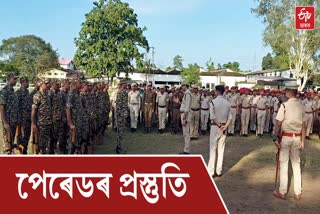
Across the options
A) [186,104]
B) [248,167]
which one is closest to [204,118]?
[186,104]

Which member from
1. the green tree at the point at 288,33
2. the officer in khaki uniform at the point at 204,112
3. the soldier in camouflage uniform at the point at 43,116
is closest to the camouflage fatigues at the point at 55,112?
the soldier in camouflage uniform at the point at 43,116

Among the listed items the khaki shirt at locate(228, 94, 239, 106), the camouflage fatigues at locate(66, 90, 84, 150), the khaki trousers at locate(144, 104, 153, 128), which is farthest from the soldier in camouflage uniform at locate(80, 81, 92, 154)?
the khaki shirt at locate(228, 94, 239, 106)

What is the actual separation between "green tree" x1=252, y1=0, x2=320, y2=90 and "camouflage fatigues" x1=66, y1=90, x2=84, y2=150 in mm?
23466

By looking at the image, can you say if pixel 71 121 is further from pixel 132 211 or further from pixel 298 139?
pixel 132 211


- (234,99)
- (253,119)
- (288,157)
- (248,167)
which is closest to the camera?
(288,157)

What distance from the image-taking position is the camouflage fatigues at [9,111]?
704cm

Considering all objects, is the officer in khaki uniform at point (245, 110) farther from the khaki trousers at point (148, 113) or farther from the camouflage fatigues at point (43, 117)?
the camouflage fatigues at point (43, 117)

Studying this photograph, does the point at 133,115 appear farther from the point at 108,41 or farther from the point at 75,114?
the point at 108,41

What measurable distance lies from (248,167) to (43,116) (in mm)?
4556

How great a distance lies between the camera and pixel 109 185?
296 centimetres

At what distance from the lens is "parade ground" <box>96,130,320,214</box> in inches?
249

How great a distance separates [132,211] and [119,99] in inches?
265

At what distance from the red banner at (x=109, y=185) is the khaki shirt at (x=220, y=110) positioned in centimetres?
490

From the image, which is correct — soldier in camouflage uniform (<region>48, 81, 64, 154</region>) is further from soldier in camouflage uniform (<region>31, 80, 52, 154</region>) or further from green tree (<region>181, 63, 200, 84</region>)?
green tree (<region>181, 63, 200, 84</region>)
